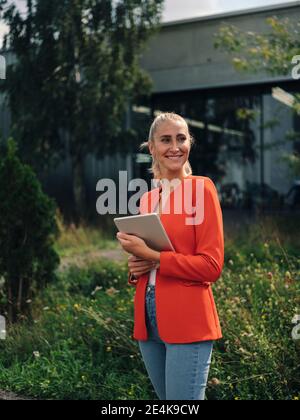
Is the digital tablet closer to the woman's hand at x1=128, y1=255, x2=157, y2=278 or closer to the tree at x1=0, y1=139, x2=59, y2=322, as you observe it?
the woman's hand at x1=128, y1=255, x2=157, y2=278

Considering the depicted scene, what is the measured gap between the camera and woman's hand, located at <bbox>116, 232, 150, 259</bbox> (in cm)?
286

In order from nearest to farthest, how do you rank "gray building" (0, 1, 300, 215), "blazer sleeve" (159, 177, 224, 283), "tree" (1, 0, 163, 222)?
"blazer sleeve" (159, 177, 224, 283), "tree" (1, 0, 163, 222), "gray building" (0, 1, 300, 215)

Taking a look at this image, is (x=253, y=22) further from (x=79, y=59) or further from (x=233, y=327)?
(x=233, y=327)

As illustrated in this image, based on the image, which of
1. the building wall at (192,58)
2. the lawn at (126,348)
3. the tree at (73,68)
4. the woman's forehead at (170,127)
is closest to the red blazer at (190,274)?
the woman's forehead at (170,127)

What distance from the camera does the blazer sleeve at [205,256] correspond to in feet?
9.10

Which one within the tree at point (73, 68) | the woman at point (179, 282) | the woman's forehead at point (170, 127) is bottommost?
the woman at point (179, 282)

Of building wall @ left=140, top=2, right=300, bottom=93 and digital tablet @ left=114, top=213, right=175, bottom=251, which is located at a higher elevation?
building wall @ left=140, top=2, right=300, bottom=93

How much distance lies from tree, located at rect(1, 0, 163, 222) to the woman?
38.1 feet

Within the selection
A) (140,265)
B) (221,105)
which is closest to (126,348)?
(140,265)

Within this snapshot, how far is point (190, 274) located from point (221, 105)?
14.3 m

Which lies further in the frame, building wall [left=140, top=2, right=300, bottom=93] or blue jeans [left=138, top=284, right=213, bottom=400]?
building wall [left=140, top=2, right=300, bottom=93]

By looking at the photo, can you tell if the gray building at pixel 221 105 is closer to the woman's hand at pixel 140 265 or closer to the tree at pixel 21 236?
the tree at pixel 21 236

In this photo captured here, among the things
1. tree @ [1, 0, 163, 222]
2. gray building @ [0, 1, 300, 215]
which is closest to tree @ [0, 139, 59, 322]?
tree @ [1, 0, 163, 222]
